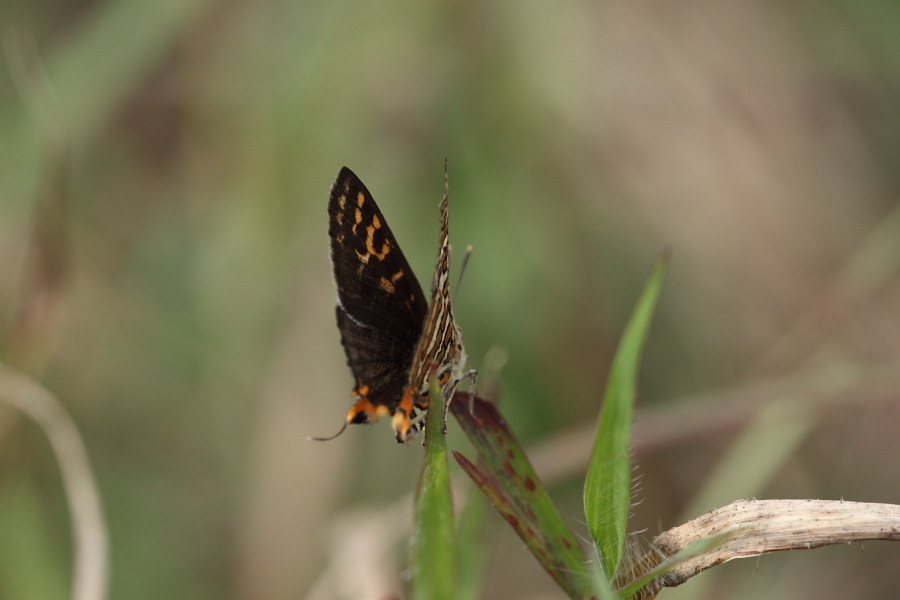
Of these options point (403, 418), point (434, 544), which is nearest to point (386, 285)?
point (403, 418)

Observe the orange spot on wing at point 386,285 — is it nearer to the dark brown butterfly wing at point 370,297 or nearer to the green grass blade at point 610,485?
the dark brown butterfly wing at point 370,297

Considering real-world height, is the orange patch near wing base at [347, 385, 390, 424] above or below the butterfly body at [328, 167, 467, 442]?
below

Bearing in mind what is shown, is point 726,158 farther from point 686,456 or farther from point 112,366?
point 112,366

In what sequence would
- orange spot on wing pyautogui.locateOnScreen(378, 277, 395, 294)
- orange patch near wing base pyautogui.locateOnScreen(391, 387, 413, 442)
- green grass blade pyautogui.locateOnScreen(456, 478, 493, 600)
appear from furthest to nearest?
orange spot on wing pyautogui.locateOnScreen(378, 277, 395, 294) → orange patch near wing base pyautogui.locateOnScreen(391, 387, 413, 442) → green grass blade pyautogui.locateOnScreen(456, 478, 493, 600)

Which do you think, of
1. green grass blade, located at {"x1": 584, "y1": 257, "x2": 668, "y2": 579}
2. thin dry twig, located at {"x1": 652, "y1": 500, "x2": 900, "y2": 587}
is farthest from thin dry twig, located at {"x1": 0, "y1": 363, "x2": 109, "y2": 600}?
thin dry twig, located at {"x1": 652, "y1": 500, "x2": 900, "y2": 587}

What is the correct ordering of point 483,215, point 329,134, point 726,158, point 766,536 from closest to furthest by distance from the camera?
1. point 766,536
2. point 329,134
3. point 483,215
4. point 726,158

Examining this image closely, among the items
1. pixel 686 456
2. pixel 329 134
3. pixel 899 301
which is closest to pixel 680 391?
pixel 686 456

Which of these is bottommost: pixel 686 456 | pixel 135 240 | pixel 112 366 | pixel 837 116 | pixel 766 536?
pixel 766 536

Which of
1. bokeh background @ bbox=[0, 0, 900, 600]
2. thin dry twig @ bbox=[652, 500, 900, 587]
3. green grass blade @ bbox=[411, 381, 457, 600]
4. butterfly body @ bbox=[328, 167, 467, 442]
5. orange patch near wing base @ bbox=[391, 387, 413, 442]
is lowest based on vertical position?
thin dry twig @ bbox=[652, 500, 900, 587]

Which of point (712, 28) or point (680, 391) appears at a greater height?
point (712, 28)

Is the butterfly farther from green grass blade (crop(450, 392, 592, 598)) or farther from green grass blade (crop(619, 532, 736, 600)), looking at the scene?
green grass blade (crop(619, 532, 736, 600))
